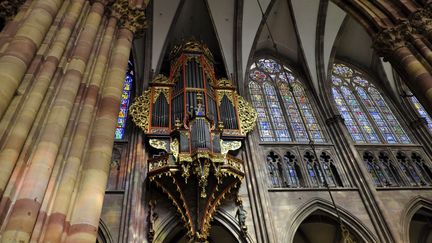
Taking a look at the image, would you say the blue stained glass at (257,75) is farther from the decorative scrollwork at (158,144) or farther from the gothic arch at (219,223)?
the gothic arch at (219,223)

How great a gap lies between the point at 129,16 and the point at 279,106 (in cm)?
782

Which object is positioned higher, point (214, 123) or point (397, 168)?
point (214, 123)


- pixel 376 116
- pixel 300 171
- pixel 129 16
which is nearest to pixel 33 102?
pixel 129 16

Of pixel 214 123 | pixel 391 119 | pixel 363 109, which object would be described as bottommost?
pixel 214 123

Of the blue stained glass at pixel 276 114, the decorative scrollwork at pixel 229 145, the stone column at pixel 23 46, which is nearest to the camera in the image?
the stone column at pixel 23 46

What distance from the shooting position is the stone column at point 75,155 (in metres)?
3.71

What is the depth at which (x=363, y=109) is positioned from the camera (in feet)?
45.9

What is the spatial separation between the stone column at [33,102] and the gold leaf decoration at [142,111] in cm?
447

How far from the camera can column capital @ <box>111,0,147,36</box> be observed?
722 centimetres

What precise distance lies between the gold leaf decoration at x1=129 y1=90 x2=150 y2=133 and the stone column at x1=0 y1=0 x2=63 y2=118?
4.75 meters

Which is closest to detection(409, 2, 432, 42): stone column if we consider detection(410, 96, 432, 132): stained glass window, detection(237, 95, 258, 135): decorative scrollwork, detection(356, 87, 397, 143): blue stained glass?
detection(237, 95, 258, 135): decorative scrollwork

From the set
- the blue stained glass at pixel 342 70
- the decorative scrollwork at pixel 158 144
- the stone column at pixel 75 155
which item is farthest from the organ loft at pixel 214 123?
the decorative scrollwork at pixel 158 144

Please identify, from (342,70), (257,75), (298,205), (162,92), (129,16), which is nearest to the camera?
(129,16)

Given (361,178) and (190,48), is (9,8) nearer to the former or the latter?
(190,48)
